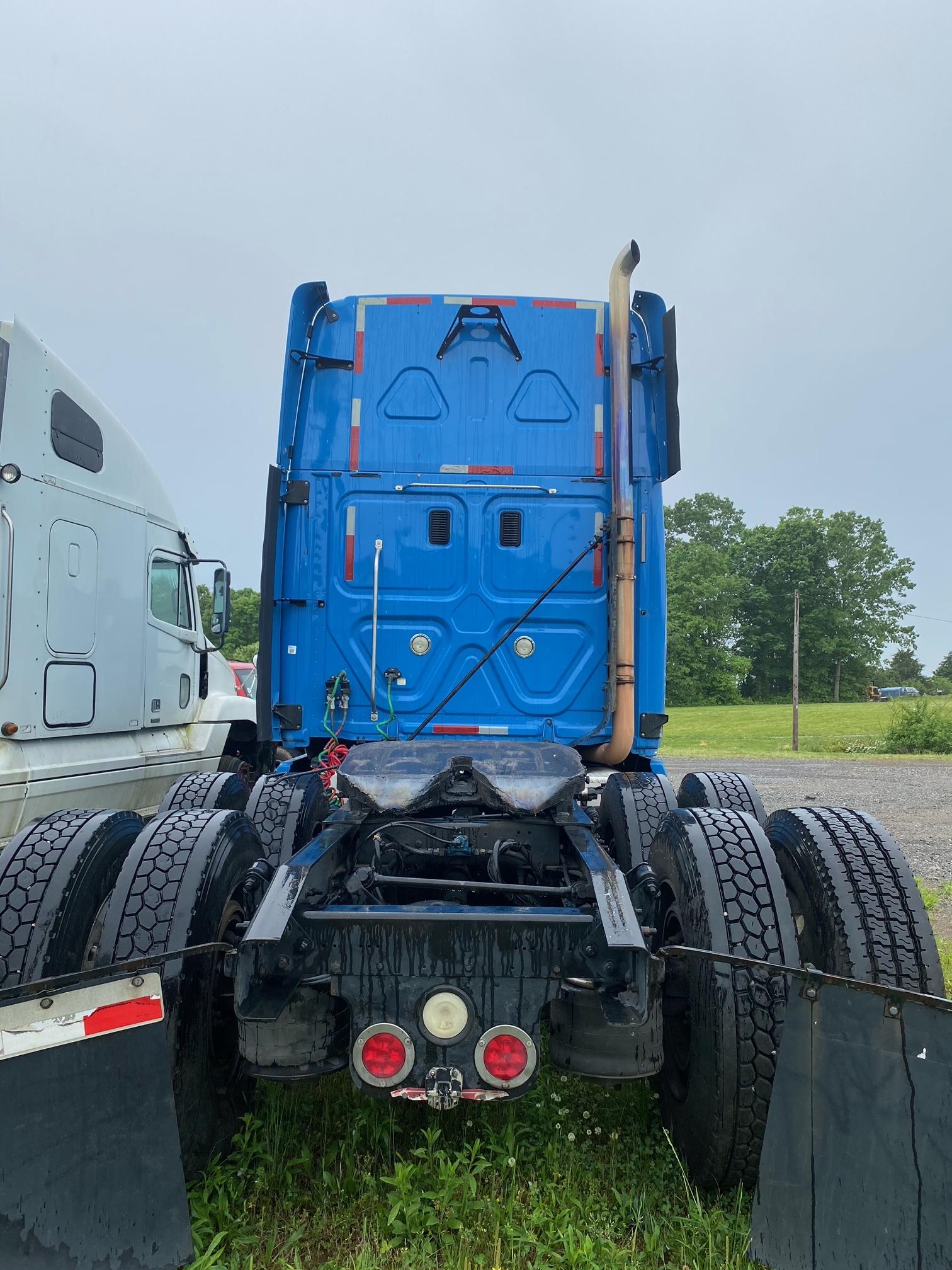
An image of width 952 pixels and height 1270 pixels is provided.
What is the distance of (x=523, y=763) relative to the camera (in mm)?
3076

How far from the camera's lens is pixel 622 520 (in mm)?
4289

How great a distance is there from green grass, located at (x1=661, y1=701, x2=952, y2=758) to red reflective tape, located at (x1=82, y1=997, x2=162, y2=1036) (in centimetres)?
1426

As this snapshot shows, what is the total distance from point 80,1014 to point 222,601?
4.78 m

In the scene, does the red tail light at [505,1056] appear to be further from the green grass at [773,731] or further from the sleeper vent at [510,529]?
the green grass at [773,731]

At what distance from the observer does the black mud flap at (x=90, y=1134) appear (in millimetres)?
1872

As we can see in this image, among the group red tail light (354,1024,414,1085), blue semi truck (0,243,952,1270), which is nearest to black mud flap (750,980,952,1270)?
blue semi truck (0,243,952,1270)

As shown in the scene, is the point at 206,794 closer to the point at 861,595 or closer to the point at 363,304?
the point at 363,304

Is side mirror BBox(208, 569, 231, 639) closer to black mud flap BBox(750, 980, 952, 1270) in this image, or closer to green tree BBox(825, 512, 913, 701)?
black mud flap BBox(750, 980, 952, 1270)

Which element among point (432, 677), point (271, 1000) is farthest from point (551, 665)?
point (271, 1000)

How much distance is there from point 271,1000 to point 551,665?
269 centimetres

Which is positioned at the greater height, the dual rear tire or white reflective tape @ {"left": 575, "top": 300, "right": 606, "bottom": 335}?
white reflective tape @ {"left": 575, "top": 300, "right": 606, "bottom": 335}

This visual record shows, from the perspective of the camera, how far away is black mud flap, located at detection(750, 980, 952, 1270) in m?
1.83

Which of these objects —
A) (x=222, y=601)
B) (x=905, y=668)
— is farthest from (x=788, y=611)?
(x=222, y=601)

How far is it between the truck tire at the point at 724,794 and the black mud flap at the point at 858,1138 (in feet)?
4.89
